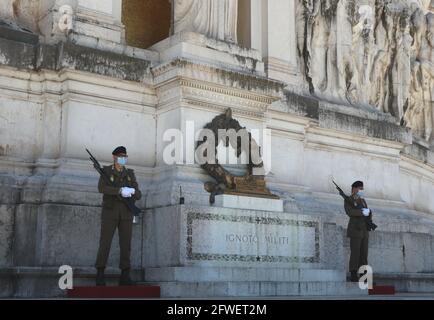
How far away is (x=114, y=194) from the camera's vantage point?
12680 mm

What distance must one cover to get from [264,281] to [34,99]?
18.7ft

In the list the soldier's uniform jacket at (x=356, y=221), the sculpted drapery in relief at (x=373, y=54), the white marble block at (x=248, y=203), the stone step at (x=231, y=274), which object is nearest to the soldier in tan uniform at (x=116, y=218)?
the stone step at (x=231, y=274)

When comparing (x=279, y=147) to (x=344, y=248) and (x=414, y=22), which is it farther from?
(x=414, y=22)

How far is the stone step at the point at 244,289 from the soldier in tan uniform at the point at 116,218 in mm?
770

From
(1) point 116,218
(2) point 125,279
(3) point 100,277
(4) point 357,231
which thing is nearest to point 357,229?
(4) point 357,231

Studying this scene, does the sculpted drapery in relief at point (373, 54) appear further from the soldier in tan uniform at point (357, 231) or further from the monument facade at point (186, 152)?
the soldier in tan uniform at point (357, 231)

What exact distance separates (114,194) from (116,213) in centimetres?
33

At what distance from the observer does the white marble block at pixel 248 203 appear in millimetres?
14492

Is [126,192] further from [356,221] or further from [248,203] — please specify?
[356,221]

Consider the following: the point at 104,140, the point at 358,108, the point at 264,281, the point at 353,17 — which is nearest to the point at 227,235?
the point at 264,281

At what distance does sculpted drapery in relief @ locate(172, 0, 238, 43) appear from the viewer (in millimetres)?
16688

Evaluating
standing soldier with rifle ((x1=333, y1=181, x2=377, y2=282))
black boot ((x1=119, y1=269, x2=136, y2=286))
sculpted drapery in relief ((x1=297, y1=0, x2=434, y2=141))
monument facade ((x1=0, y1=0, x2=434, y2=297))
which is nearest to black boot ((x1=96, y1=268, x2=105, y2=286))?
black boot ((x1=119, y1=269, x2=136, y2=286))

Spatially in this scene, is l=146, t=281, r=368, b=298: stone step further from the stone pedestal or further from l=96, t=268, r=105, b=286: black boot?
l=96, t=268, r=105, b=286: black boot
